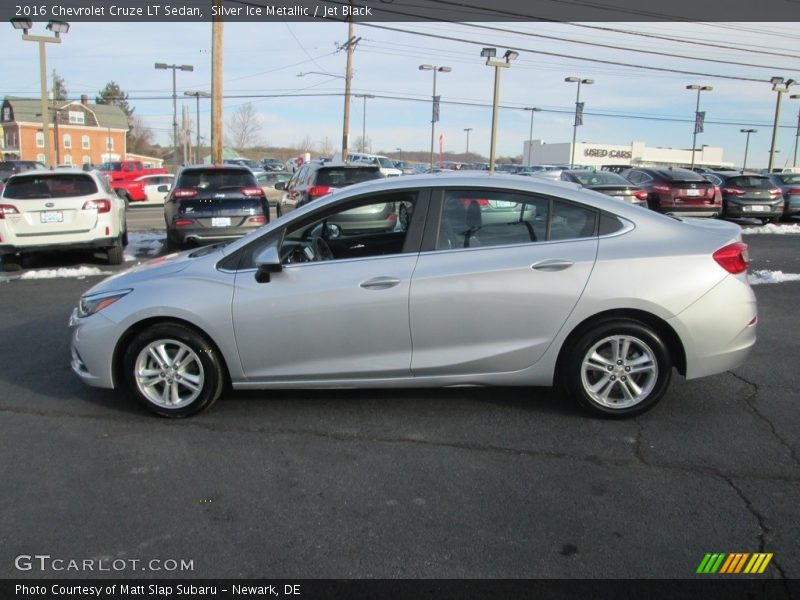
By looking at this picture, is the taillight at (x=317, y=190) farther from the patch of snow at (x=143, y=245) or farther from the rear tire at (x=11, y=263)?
the rear tire at (x=11, y=263)

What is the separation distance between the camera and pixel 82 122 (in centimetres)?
7706

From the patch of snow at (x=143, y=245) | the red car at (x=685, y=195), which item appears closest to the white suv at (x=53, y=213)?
the patch of snow at (x=143, y=245)

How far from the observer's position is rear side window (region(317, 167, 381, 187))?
44.7 feet

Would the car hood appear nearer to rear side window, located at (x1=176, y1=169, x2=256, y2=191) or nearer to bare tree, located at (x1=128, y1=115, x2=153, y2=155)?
rear side window, located at (x1=176, y1=169, x2=256, y2=191)

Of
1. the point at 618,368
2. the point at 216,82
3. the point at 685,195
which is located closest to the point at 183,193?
the point at 618,368

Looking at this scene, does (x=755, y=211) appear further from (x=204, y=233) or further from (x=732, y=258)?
(x=732, y=258)

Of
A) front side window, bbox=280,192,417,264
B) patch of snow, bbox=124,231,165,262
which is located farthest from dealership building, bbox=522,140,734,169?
front side window, bbox=280,192,417,264

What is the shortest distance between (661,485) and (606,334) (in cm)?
106

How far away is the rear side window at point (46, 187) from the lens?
10273mm

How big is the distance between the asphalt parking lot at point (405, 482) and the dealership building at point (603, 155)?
2822 inches

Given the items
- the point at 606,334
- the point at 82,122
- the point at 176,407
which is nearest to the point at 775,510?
the point at 606,334

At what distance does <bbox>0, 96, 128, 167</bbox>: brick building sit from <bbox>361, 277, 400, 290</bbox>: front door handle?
7593cm

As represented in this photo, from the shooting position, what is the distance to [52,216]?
10281 millimetres

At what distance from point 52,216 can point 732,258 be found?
955 cm
